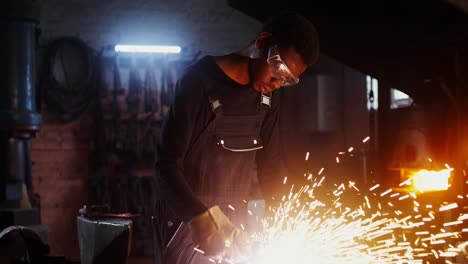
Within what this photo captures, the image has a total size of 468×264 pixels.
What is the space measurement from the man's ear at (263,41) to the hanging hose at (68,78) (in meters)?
4.96

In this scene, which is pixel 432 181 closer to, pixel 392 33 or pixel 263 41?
pixel 392 33

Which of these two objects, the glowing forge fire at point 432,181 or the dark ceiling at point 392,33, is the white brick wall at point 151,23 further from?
the glowing forge fire at point 432,181

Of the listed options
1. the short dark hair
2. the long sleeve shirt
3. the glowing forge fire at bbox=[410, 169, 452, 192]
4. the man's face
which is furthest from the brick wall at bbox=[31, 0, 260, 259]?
the short dark hair

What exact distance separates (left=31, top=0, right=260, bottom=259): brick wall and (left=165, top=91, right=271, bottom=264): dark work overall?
4.91 meters

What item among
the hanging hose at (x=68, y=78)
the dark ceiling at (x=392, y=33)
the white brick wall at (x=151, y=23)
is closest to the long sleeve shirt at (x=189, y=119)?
the dark ceiling at (x=392, y=33)

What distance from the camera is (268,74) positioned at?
2477 millimetres

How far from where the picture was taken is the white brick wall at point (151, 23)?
283 inches

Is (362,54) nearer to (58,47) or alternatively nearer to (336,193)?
(336,193)

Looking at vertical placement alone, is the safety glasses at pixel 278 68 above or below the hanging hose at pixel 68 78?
below

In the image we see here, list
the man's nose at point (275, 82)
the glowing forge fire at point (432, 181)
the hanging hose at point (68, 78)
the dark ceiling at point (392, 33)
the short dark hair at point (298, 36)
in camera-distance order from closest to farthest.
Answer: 1. the short dark hair at point (298, 36)
2. the man's nose at point (275, 82)
3. the dark ceiling at point (392, 33)
4. the glowing forge fire at point (432, 181)
5. the hanging hose at point (68, 78)

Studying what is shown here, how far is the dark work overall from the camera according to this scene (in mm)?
2557

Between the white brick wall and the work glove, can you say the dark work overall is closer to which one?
the work glove

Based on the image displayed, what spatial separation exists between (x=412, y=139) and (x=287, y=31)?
2.40 metres

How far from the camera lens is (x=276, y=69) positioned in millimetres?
2398
